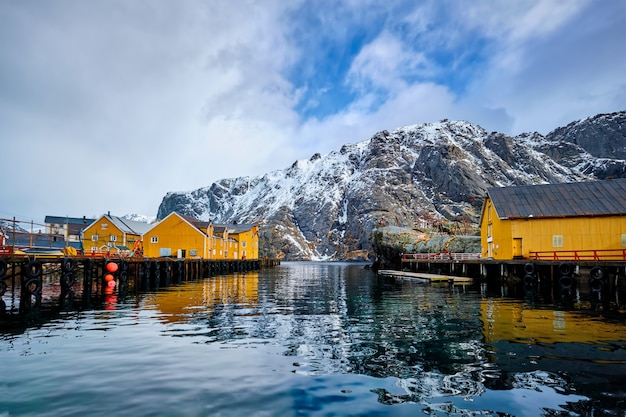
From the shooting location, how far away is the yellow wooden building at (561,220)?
37469 millimetres

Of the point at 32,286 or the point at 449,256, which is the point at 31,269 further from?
the point at 449,256

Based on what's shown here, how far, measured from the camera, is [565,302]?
2469cm

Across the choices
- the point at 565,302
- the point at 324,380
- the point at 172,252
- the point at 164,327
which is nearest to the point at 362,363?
the point at 324,380

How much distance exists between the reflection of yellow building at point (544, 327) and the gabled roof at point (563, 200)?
22119mm

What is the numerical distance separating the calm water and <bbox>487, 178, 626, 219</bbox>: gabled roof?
23.4 m

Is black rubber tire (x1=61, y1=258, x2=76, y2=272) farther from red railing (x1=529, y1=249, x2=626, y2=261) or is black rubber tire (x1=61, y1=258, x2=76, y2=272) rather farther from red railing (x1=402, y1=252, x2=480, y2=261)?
red railing (x1=402, y1=252, x2=480, y2=261)

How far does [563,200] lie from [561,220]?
285 centimetres

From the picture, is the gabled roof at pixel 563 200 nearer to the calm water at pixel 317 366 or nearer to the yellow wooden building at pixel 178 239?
the calm water at pixel 317 366

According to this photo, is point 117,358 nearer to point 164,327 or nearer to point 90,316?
point 164,327

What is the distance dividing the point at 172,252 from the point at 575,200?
5566 cm

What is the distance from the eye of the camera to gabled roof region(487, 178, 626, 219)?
1505 inches

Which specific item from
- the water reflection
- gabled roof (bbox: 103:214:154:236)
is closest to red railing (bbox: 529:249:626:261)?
the water reflection

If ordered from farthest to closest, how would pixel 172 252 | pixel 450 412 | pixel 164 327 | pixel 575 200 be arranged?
1. pixel 172 252
2. pixel 575 200
3. pixel 164 327
4. pixel 450 412

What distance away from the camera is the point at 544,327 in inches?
622
